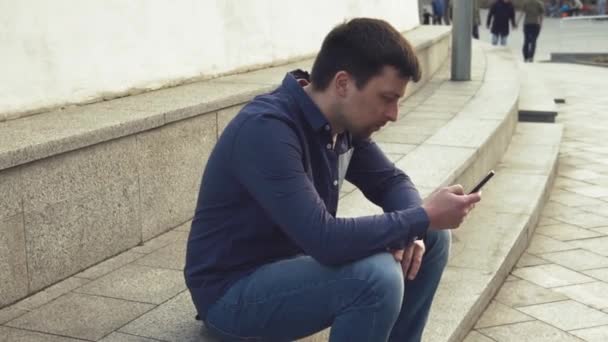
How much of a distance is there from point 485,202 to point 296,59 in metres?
2.18

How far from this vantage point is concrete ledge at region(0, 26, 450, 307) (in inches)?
143

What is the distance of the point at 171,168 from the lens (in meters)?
4.59

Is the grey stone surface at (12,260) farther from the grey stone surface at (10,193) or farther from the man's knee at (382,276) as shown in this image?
the man's knee at (382,276)

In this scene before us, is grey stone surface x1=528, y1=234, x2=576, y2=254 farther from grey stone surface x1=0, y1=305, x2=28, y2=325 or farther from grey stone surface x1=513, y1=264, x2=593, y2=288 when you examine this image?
grey stone surface x1=0, y1=305, x2=28, y2=325

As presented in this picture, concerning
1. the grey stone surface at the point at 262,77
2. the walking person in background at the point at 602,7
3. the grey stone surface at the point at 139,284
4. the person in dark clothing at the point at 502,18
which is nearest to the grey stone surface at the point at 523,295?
the grey stone surface at the point at 139,284

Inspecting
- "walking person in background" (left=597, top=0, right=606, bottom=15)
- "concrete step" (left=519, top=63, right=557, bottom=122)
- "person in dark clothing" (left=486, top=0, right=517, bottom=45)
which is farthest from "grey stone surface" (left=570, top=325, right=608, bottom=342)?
"walking person in background" (left=597, top=0, right=606, bottom=15)

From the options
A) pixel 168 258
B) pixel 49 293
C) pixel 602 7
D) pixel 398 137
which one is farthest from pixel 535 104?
pixel 602 7

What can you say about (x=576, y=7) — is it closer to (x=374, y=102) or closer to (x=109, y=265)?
(x=109, y=265)

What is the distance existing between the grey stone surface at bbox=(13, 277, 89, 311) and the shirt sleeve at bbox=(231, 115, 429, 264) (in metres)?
1.35

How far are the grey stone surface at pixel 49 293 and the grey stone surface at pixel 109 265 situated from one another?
0.19 feet

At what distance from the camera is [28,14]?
168 inches

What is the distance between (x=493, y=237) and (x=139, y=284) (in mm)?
2275

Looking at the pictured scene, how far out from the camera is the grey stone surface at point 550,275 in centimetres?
502

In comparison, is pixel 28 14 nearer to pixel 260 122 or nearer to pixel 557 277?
pixel 260 122
